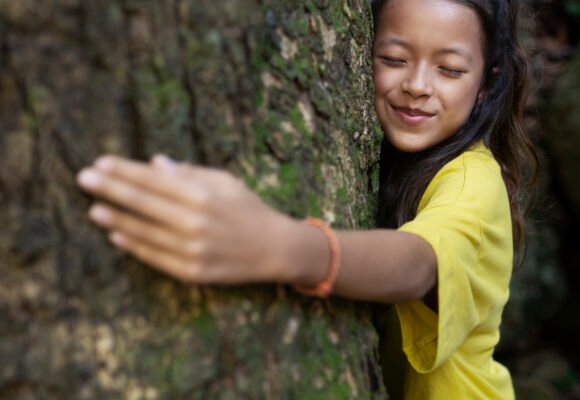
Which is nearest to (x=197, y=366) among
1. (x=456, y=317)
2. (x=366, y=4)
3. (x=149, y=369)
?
(x=149, y=369)

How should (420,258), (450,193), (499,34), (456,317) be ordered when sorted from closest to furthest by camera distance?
(420,258)
(456,317)
(450,193)
(499,34)

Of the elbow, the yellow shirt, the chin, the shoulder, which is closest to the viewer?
the elbow

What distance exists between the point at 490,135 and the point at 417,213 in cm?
48

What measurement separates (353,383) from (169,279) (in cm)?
48

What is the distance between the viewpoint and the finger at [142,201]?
3.37 feet

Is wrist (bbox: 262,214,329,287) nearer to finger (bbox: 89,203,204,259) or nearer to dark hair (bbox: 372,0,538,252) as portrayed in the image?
finger (bbox: 89,203,204,259)

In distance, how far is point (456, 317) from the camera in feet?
4.99

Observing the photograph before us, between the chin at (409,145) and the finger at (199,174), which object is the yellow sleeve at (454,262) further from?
the finger at (199,174)

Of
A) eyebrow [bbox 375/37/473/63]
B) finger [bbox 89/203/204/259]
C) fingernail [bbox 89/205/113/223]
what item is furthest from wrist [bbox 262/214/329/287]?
eyebrow [bbox 375/37/473/63]

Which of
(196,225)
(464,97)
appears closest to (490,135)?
(464,97)

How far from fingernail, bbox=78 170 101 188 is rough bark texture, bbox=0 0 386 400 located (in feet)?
0.08

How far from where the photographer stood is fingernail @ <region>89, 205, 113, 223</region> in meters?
1.06

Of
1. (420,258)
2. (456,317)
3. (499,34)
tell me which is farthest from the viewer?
(499,34)

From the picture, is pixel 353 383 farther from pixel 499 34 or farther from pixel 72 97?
pixel 499 34
